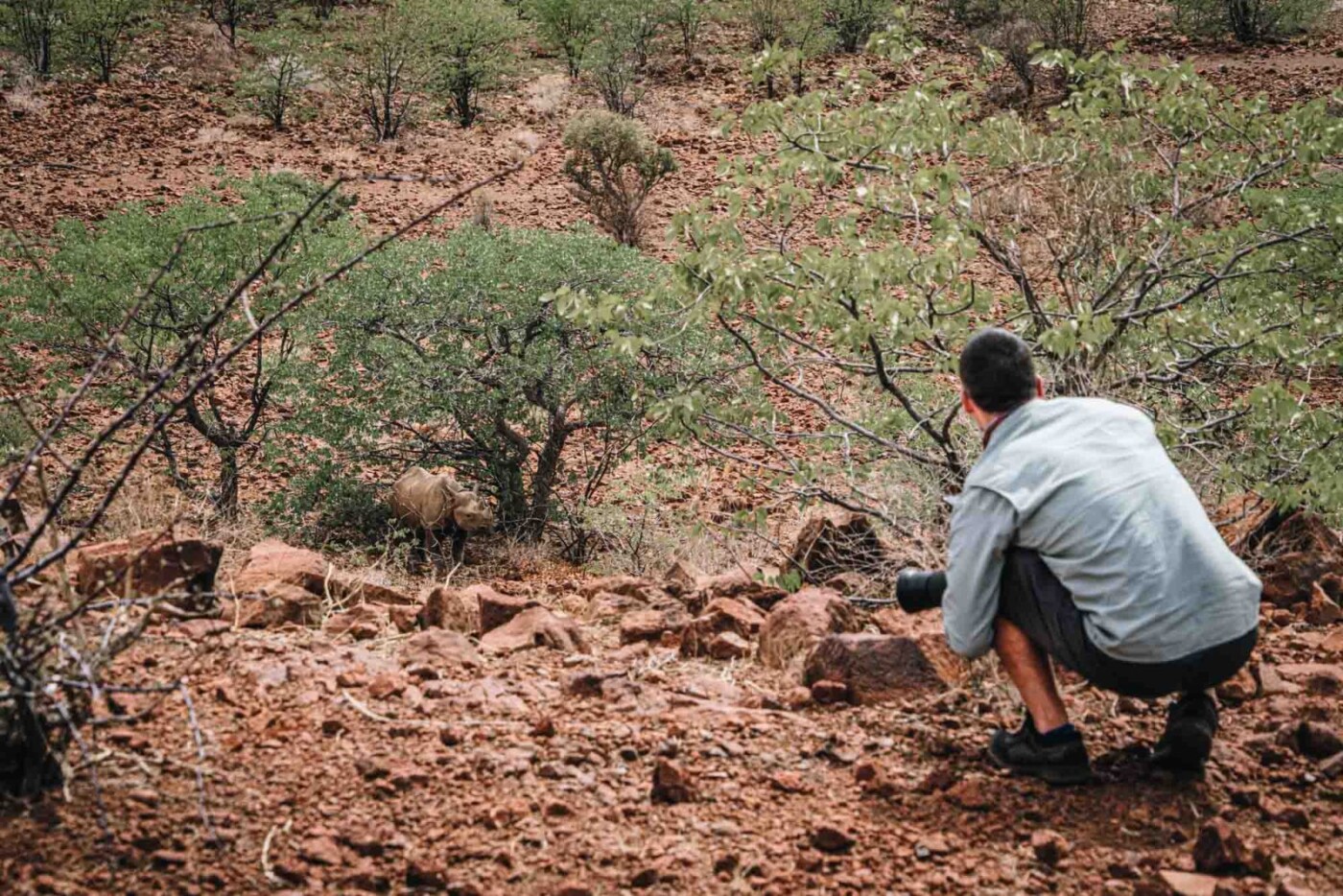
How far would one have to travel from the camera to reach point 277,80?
583 inches

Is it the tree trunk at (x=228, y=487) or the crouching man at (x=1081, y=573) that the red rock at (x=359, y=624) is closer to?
the crouching man at (x=1081, y=573)

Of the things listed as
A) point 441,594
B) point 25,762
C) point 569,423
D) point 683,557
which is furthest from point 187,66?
point 25,762

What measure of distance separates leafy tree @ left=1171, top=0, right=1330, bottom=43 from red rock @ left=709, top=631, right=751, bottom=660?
Answer: 17.3 meters

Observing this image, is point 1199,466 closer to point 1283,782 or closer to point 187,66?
point 1283,782

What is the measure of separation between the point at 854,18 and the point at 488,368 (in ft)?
42.4

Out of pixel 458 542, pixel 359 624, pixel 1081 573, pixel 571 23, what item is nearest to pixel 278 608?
pixel 359 624

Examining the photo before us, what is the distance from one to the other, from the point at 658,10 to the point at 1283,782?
631 inches

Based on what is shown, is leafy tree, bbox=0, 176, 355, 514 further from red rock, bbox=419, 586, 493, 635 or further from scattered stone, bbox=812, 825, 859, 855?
scattered stone, bbox=812, 825, 859, 855

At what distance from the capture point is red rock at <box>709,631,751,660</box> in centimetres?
375

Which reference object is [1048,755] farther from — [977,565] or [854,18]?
[854,18]

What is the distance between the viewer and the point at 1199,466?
4.75 metres

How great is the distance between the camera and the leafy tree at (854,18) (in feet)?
56.9

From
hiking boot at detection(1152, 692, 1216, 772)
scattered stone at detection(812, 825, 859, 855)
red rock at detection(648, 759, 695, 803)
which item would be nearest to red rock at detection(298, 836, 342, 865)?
red rock at detection(648, 759, 695, 803)

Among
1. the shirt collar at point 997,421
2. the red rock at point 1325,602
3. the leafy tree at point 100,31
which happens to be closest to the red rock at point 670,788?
the shirt collar at point 997,421
